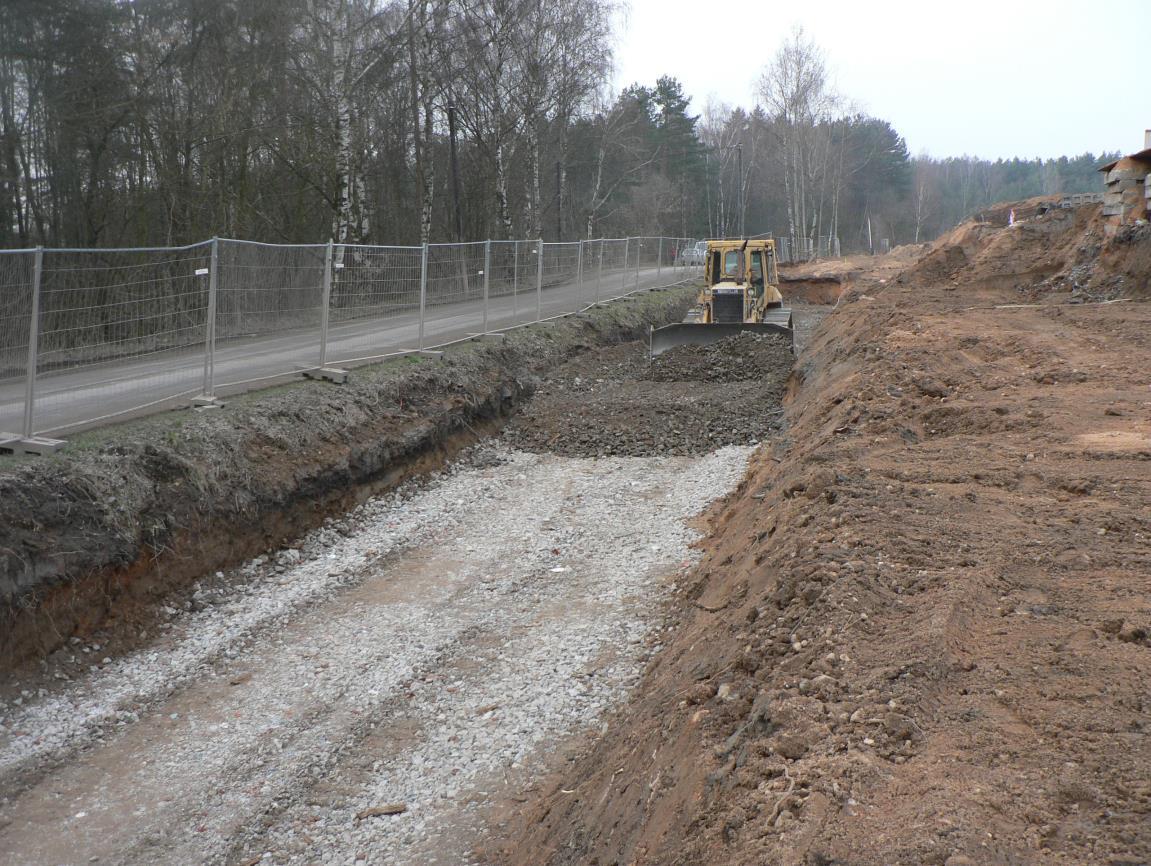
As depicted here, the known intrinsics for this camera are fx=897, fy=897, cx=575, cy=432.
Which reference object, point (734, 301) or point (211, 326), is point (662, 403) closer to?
point (734, 301)

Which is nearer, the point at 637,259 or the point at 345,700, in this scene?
the point at 345,700

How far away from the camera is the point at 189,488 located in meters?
7.67

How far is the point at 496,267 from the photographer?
15609 millimetres

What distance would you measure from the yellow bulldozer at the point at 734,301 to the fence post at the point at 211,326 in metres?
9.71

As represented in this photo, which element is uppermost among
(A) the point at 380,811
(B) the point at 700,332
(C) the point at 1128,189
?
(C) the point at 1128,189

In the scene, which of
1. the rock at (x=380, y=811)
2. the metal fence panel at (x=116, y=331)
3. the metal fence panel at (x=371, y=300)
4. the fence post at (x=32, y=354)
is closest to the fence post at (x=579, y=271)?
the metal fence panel at (x=371, y=300)

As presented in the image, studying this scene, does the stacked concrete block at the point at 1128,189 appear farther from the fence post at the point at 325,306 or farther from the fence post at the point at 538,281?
the fence post at the point at 325,306

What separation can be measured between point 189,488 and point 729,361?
10.7 metres

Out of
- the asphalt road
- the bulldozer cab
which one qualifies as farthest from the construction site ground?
the bulldozer cab

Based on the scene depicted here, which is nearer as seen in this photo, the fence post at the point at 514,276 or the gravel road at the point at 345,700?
A: the gravel road at the point at 345,700

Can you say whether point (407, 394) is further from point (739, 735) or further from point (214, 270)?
point (739, 735)

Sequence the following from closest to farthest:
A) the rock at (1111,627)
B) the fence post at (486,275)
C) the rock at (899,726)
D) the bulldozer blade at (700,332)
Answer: the rock at (899,726)
the rock at (1111,627)
the fence post at (486,275)
the bulldozer blade at (700,332)

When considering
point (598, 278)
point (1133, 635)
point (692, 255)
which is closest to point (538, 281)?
point (598, 278)

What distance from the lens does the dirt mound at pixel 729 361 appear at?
15.9m
